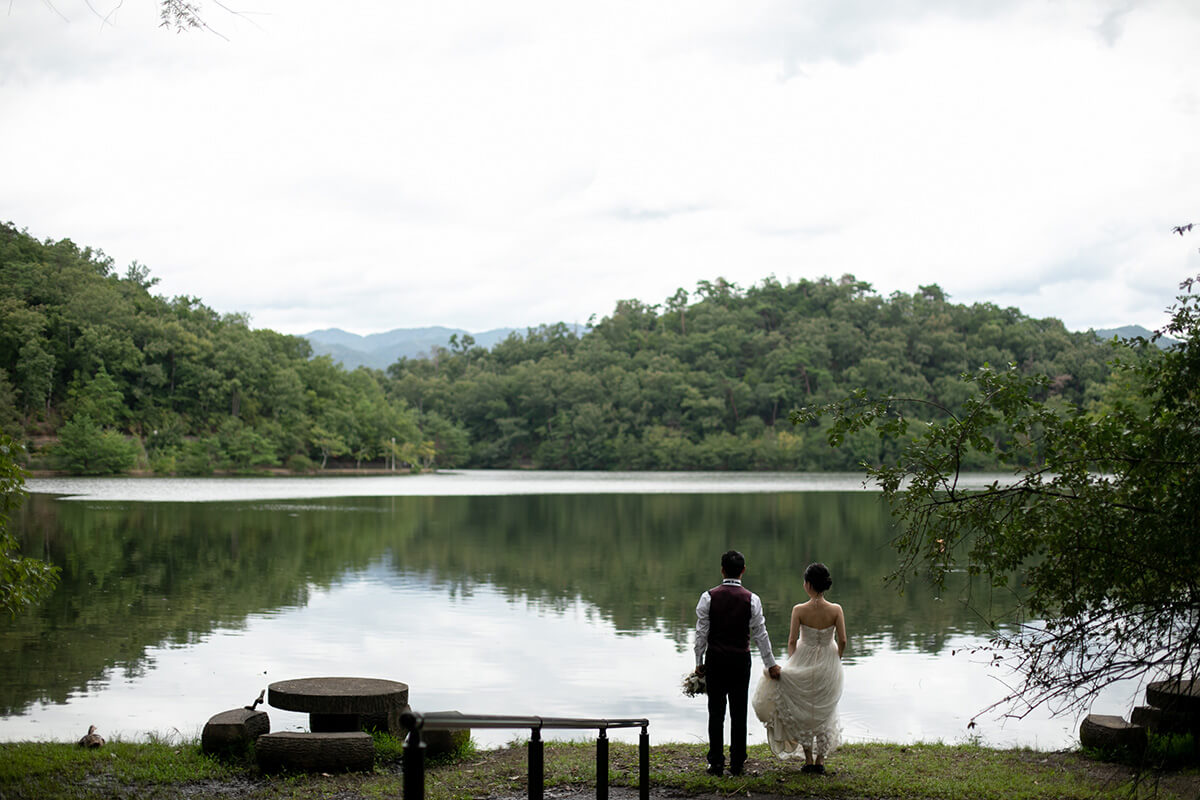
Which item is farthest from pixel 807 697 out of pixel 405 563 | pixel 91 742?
pixel 405 563

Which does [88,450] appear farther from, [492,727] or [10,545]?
[492,727]

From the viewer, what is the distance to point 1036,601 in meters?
5.82

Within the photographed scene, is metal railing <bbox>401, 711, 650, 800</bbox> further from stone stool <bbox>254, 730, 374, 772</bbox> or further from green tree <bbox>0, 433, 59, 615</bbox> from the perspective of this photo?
green tree <bbox>0, 433, 59, 615</bbox>

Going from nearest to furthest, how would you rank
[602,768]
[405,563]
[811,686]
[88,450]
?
[602,768] < [811,686] < [405,563] < [88,450]

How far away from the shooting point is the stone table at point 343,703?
23.6 feet

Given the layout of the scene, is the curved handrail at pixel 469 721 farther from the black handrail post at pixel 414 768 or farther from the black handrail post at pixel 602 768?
the black handrail post at pixel 602 768

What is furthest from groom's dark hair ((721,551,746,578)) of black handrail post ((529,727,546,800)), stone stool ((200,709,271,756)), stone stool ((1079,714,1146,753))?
stone stool ((200,709,271,756))

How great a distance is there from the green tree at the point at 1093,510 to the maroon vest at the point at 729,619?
1.22 metres

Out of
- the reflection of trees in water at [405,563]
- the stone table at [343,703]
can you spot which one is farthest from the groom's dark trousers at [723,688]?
the reflection of trees in water at [405,563]

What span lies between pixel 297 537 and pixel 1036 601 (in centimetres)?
2540

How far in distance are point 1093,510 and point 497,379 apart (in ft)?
364

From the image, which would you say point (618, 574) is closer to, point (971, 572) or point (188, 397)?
point (971, 572)

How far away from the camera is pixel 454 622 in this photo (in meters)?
16.2

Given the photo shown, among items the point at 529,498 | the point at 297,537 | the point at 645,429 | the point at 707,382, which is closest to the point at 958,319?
the point at 707,382
